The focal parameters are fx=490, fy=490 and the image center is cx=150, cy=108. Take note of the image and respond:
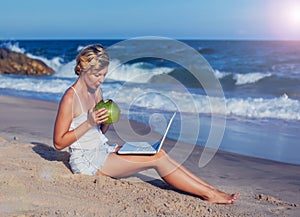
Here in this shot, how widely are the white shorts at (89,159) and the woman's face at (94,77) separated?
578mm

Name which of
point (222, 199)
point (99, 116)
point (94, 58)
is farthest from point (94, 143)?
point (222, 199)

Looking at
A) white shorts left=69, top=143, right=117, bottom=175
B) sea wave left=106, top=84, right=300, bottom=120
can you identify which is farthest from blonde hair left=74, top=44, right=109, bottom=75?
sea wave left=106, top=84, right=300, bottom=120

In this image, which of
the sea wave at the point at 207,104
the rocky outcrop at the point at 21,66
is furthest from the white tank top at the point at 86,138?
the rocky outcrop at the point at 21,66

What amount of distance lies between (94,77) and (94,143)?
62 centimetres

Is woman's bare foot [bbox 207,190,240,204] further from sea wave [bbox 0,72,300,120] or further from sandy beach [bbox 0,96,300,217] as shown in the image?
sea wave [bbox 0,72,300,120]

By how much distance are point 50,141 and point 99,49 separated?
9.75 feet

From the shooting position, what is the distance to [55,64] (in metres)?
34.6

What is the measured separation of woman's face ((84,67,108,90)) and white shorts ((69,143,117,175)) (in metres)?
0.58

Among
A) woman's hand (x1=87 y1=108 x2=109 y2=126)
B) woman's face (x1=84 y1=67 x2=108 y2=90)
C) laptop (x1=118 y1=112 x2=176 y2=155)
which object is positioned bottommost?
laptop (x1=118 y1=112 x2=176 y2=155)

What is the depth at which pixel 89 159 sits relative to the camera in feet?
14.6

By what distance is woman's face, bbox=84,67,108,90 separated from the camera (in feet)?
13.8

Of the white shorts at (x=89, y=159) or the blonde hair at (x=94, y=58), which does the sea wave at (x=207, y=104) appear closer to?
the white shorts at (x=89, y=159)

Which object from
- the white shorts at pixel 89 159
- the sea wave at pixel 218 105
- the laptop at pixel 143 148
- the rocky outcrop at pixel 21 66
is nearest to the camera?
the laptop at pixel 143 148

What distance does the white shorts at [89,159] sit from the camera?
14.6 feet
